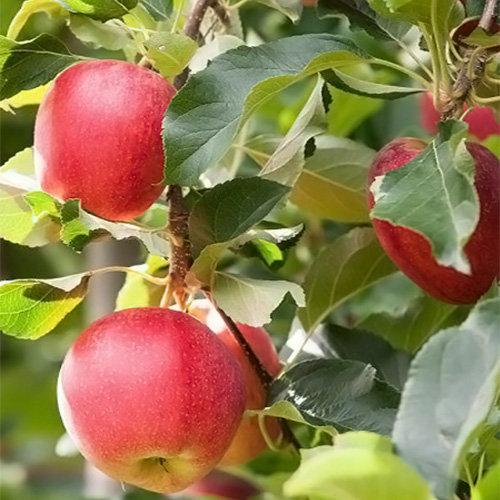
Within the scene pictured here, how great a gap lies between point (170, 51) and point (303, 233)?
184 mm

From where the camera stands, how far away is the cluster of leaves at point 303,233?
0.56 meters

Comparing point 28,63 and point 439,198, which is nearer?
point 439,198

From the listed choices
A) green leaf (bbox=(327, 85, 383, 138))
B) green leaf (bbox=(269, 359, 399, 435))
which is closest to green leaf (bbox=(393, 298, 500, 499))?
green leaf (bbox=(269, 359, 399, 435))

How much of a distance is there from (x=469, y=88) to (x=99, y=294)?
31.9 inches

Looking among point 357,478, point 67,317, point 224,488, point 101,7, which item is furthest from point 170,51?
point 67,317

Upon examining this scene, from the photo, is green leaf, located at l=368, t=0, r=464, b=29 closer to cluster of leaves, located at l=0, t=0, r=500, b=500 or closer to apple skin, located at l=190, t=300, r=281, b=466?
cluster of leaves, located at l=0, t=0, r=500, b=500

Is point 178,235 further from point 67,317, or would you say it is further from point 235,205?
point 67,317

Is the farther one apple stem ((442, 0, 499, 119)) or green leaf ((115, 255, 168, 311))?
green leaf ((115, 255, 168, 311))

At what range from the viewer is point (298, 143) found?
2.74ft

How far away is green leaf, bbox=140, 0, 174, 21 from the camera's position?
33.9 inches

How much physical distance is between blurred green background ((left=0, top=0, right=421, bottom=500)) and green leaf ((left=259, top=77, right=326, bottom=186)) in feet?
1.37

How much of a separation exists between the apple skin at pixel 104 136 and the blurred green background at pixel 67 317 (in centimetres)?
48

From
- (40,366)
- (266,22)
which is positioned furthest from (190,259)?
(40,366)

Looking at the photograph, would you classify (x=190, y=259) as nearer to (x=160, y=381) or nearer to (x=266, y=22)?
(x=160, y=381)
